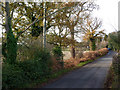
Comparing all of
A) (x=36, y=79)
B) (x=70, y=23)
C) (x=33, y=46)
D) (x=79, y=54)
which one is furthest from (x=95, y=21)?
(x=36, y=79)

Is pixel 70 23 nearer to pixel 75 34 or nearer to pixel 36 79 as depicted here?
pixel 75 34

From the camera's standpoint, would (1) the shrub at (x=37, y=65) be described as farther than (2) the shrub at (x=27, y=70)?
Yes

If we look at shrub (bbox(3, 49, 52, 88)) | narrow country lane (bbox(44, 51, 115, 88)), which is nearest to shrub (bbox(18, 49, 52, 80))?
shrub (bbox(3, 49, 52, 88))

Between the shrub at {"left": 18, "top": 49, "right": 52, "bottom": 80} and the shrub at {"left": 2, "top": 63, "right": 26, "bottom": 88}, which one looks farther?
the shrub at {"left": 18, "top": 49, "right": 52, "bottom": 80}

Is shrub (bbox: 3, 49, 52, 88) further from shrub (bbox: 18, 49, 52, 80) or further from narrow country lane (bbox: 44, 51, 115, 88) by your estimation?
narrow country lane (bbox: 44, 51, 115, 88)

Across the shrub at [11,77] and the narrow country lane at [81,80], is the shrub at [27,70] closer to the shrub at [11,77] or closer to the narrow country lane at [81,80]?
the shrub at [11,77]

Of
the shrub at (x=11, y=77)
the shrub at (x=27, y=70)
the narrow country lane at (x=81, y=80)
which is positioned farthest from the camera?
the narrow country lane at (x=81, y=80)

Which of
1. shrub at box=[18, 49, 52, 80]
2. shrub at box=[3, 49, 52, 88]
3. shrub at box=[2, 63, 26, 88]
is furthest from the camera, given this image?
shrub at box=[18, 49, 52, 80]

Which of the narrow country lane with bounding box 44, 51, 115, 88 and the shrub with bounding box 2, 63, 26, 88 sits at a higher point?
the shrub with bounding box 2, 63, 26, 88

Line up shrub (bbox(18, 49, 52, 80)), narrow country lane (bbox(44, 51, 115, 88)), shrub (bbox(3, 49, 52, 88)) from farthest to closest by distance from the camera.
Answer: shrub (bbox(18, 49, 52, 80)), narrow country lane (bbox(44, 51, 115, 88)), shrub (bbox(3, 49, 52, 88))

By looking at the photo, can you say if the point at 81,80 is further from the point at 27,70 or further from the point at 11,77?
the point at 11,77

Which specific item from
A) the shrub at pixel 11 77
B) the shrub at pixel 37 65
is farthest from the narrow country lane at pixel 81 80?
the shrub at pixel 11 77

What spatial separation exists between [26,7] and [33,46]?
7.07m

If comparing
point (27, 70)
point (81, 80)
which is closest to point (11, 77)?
point (27, 70)
